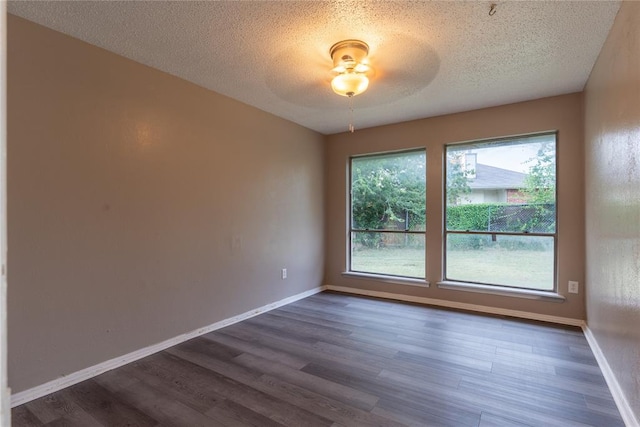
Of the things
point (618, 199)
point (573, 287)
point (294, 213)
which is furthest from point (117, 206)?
point (573, 287)

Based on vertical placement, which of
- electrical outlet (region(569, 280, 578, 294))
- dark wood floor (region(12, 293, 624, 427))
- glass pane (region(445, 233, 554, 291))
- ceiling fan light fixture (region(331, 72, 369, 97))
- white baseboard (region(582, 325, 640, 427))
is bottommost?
dark wood floor (region(12, 293, 624, 427))

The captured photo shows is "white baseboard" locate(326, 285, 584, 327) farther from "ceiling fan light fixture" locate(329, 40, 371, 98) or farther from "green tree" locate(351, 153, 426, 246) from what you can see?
"ceiling fan light fixture" locate(329, 40, 371, 98)

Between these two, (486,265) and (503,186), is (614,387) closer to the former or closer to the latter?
(486,265)

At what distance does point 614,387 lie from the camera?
204 cm

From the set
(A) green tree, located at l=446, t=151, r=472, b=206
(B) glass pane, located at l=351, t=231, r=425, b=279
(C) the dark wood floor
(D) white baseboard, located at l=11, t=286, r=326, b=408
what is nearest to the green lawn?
(B) glass pane, located at l=351, t=231, r=425, b=279

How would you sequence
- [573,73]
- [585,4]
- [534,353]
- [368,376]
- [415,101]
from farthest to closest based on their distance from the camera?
[415,101], [573,73], [534,353], [368,376], [585,4]

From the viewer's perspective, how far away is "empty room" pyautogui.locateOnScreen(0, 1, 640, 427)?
1.96 m

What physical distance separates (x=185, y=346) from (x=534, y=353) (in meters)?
3.00

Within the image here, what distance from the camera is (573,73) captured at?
9.26 feet

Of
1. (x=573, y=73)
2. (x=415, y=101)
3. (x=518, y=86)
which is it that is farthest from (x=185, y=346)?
(x=573, y=73)

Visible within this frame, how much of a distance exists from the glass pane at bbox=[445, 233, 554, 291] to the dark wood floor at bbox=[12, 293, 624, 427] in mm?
570

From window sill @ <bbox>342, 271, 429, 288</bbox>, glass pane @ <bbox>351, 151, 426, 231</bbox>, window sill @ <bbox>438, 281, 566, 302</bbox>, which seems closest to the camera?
window sill @ <bbox>438, 281, 566, 302</bbox>

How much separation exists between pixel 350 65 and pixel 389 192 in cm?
242

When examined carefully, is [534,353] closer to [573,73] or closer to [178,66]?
[573,73]
